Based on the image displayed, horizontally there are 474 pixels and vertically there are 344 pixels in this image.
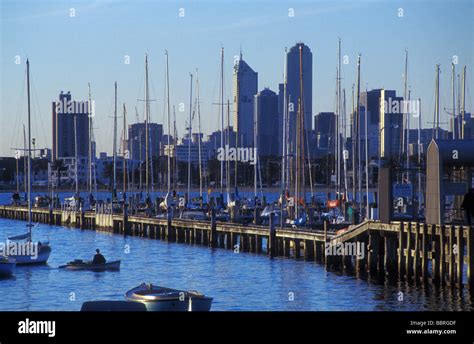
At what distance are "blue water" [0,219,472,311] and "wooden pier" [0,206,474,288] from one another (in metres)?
0.76

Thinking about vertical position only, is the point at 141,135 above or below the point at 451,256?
above

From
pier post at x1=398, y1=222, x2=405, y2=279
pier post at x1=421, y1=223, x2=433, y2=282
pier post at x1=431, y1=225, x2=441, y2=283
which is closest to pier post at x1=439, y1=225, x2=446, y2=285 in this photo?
pier post at x1=431, y1=225, x2=441, y2=283

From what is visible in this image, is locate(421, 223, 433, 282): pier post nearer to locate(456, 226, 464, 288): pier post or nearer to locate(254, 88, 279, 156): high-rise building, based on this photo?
locate(456, 226, 464, 288): pier post

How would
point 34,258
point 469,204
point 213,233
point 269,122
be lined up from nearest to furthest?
1. point 469,204
2. point 34,258
3. point 213,233
4. point 269,122

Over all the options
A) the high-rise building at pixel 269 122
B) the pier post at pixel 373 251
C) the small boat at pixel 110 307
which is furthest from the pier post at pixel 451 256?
the high-rise building at pixel 269 122

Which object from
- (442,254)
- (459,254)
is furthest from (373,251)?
(459,254)

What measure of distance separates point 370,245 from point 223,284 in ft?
22.3

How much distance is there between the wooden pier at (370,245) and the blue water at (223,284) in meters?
0.76

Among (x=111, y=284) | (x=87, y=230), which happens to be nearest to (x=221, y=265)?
(x=111, y=284)

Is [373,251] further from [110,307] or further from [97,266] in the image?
[110,307]

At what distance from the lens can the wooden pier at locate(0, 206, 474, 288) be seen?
36.8 meters

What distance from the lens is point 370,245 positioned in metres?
42.9

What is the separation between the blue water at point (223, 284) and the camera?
37188 mm
